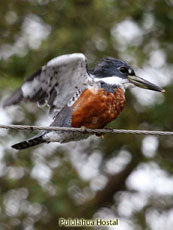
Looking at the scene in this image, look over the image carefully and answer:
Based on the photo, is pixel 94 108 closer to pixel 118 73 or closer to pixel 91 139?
pixel 118 73

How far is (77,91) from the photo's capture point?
152 inches

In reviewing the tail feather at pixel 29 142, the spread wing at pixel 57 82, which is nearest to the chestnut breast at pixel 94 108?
the spread wing at pixel 57 82

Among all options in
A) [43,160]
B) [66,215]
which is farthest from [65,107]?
[66,215]

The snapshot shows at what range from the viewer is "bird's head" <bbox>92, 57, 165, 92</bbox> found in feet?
13.1

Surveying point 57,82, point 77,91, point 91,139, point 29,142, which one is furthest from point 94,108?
point 91,139

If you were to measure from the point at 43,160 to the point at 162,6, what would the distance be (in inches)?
91.2

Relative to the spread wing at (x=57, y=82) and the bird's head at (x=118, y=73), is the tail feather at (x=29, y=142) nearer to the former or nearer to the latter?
the spread wing at (x=57, y=82)

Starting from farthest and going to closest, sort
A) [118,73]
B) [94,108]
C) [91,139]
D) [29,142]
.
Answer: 1. [91,139]
2. [118,73]
3. [29,142]
4. [94,108]

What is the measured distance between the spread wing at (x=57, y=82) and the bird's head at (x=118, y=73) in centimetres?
19

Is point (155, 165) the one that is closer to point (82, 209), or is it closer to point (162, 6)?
point (82, 209)

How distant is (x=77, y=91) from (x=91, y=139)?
2244mm

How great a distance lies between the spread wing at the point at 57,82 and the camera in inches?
148

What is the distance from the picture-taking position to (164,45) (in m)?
5.89

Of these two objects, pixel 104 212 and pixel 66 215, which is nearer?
pixel 66 215
